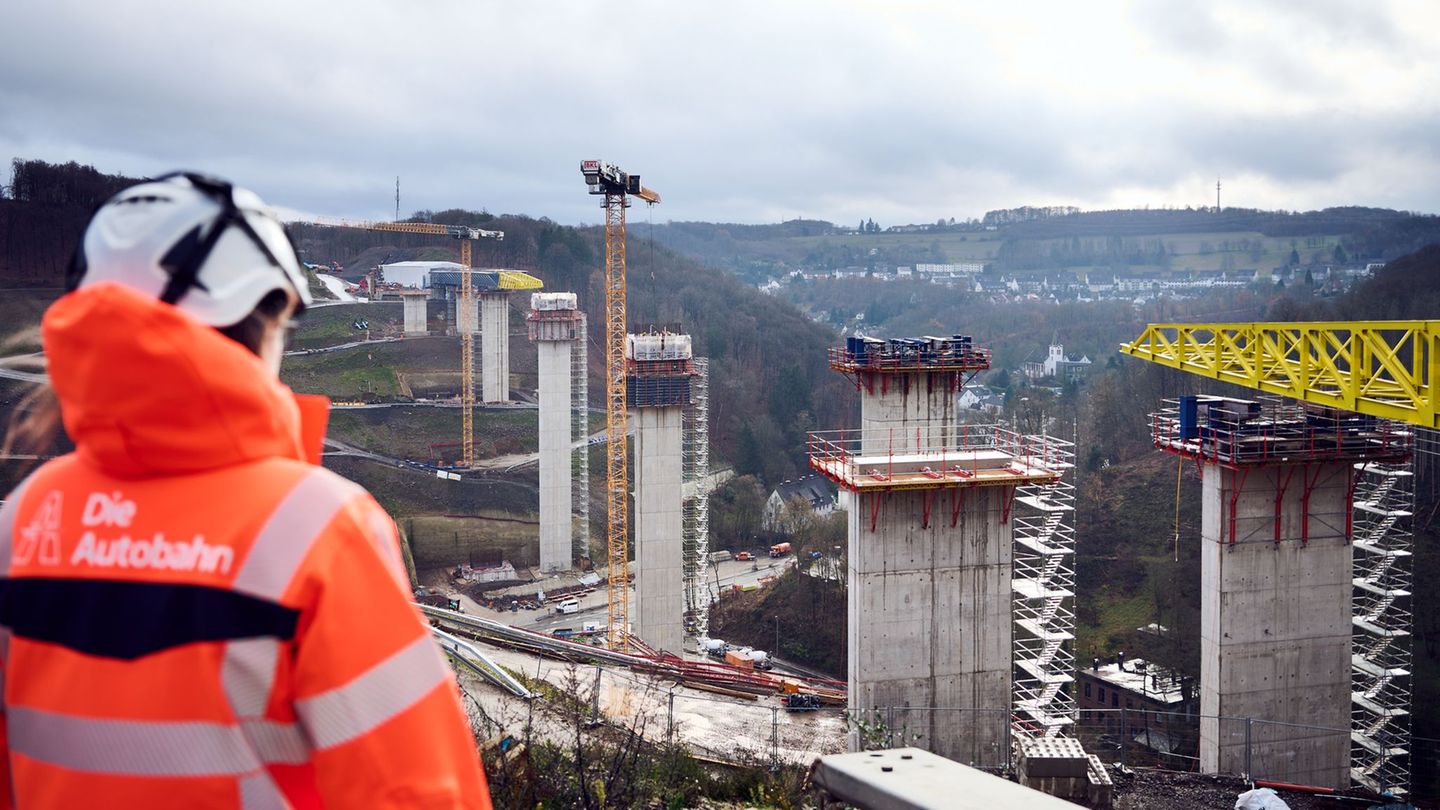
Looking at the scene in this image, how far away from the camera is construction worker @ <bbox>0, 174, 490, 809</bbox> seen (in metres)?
1.79

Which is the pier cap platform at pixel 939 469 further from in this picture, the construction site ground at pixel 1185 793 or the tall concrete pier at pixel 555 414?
the tall concrete pier at pixel 555 414

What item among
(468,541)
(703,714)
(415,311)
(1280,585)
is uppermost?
(415,311)

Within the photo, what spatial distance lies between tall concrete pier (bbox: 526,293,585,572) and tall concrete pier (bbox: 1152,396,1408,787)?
33693 mm

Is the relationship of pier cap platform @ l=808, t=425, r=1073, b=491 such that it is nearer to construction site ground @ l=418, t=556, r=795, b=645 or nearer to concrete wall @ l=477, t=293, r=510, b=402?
construction site ground @ l=418, t=556, r=795, b=645

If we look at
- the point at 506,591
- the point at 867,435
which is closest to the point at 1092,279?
the point at 506,591

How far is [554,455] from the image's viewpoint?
55.9m

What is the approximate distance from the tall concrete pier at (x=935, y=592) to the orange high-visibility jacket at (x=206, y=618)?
21.0 m

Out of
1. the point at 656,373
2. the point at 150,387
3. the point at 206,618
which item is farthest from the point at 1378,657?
the point at 150,387

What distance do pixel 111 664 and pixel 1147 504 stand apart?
2279 inches

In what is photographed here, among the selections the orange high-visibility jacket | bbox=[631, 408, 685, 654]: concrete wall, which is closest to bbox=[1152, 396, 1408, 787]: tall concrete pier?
bbox=[631, 408, 685, 654]: concrete wall

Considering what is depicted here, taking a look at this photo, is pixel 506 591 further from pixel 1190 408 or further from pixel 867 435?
pixel 1190 408

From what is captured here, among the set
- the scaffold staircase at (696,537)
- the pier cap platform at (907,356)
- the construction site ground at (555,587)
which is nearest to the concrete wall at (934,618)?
the pier cap platform at (907,356)

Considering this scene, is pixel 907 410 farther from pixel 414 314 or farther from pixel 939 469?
pixel 414 314

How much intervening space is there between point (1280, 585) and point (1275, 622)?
2.60 feet
